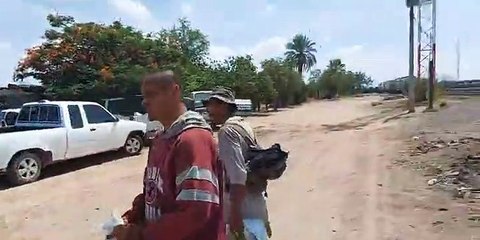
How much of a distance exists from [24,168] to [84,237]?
433cm

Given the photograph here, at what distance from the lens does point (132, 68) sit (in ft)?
75.9

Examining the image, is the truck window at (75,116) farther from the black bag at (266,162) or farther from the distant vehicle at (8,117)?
the black bag at (266,162)

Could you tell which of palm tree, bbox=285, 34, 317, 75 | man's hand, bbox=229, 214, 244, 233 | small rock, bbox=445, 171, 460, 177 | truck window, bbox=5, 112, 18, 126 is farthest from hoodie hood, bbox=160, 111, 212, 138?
palm tree, bbox=285, 34, 317, 75

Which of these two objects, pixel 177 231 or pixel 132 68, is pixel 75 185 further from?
pixel 132 68

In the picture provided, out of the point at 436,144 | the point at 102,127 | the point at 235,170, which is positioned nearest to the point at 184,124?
the point at 235,170

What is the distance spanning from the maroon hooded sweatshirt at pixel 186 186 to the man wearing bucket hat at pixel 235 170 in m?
1.15

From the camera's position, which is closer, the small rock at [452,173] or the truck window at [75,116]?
the small rock at [452,173]

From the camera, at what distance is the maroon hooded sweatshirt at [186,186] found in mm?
2127

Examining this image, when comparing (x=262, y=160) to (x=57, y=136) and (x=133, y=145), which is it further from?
(x=133, y=145)

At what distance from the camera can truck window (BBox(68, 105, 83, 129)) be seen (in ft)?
41.7

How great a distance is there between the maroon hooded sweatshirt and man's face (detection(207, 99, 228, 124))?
59.9 inches

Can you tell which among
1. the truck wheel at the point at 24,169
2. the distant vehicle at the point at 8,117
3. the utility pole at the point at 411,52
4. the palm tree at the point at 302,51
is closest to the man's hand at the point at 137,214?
the truck wheel at the point at 24,169

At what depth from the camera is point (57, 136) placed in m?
12.1

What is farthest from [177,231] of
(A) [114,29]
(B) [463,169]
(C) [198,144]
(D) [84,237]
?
(A) [114,29]
